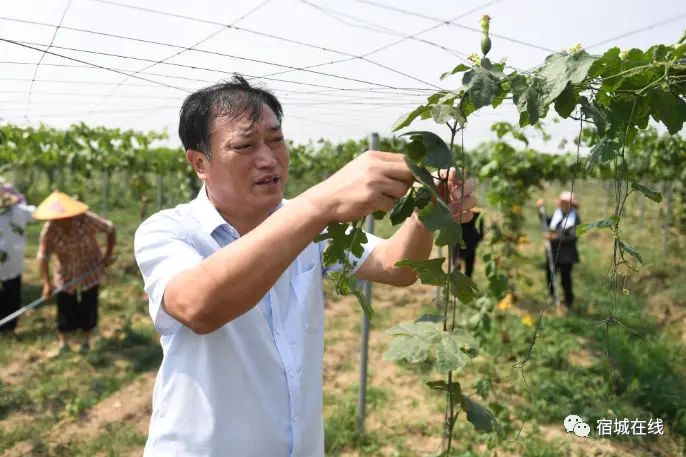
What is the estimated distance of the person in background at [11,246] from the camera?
15.8 ft

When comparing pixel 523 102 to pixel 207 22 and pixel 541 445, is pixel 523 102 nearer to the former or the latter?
pixel 207 22

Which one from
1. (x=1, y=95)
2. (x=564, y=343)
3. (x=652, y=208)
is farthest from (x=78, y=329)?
(x=652, y=208)

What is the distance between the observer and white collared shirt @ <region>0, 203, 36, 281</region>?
486 cm

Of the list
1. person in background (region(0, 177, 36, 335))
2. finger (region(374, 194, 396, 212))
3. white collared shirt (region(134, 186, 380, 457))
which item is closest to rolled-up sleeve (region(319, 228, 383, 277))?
white collared shirt (region(134, 186, 380, 457))

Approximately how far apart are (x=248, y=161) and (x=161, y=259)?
13.4 inches

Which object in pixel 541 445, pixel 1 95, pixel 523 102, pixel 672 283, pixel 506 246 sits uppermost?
pixel 1 95

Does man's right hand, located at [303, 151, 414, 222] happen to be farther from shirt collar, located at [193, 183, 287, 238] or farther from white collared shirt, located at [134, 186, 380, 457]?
shirt collar, located at [193, 183, 287, 238]

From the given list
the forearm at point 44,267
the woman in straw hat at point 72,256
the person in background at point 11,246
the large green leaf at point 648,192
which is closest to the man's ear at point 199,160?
the large green leaf at point 648,192

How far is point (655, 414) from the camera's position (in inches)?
149

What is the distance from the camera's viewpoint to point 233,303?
0.97m

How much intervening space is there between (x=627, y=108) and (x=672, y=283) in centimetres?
716

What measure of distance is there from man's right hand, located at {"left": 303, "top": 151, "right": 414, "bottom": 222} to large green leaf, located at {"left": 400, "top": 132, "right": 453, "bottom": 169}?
4cm

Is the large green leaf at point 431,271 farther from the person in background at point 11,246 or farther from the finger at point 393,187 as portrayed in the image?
the person in background at point 11,246

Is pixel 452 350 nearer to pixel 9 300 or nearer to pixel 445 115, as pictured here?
pixel 445 115
